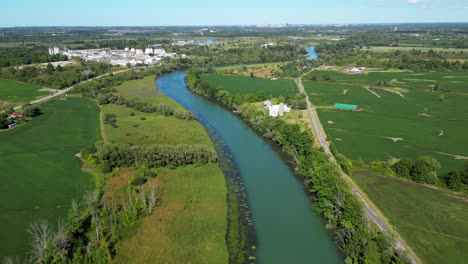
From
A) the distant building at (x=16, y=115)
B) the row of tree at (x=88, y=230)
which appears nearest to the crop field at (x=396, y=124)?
the row of tree at (x=88, y=230)

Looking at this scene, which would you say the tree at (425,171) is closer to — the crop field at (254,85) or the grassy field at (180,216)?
the grassy field at (180,216)

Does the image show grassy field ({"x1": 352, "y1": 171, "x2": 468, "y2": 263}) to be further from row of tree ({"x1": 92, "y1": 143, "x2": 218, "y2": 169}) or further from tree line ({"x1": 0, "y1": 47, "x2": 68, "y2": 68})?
tree line ({"x1": 0, "y1": 47, "x2": 68, "y2": 68})

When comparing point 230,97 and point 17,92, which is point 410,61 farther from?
point 17,92

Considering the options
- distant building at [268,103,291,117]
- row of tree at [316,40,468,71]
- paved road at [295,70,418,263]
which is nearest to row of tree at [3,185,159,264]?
paved road at [295,70,418,263]

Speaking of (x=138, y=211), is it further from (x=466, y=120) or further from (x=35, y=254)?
(x=466, y=120)

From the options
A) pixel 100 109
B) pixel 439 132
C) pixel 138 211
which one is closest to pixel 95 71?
pixel 100 109

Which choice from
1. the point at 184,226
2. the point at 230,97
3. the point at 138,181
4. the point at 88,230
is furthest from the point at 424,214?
the point at 230,97
